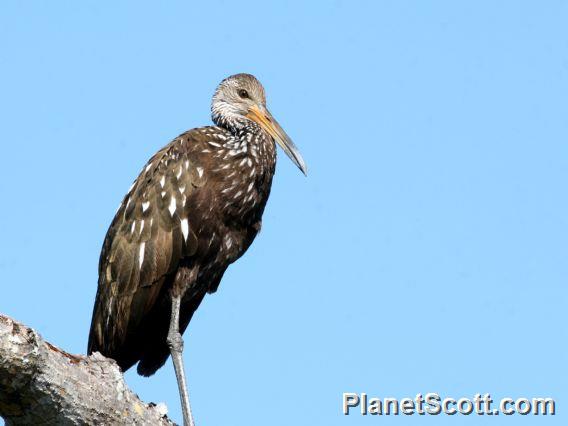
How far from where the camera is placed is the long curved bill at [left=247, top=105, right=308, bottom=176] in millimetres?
8141

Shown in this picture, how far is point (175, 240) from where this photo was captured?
7492 mm

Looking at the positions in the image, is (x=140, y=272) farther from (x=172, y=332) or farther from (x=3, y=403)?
(x=3, y=403)

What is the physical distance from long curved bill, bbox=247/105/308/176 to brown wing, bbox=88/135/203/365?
0.89 metres

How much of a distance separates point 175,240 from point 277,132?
1.47m

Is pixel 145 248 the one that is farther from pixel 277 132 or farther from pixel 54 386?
pixel 54 386

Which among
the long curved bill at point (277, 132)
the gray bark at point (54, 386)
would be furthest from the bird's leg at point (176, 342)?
the gray bark at point (54, 386)

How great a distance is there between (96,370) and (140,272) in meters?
2.65

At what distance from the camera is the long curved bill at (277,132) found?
8141 millimetres

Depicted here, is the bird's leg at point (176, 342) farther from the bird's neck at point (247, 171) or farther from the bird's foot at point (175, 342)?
the bird's neck at point (247, 171)

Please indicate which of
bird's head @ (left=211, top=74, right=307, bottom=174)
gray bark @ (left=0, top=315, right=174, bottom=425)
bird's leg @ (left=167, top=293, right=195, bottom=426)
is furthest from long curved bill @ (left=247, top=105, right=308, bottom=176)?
gray bark @ (left=0, top=315, right=174, bottom=425)

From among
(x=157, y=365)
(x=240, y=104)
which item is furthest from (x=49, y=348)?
(x=240, y=104)

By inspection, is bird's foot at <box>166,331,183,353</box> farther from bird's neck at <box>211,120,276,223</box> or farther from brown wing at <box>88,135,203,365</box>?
bird's neck at <box>211,120,276,223</box>

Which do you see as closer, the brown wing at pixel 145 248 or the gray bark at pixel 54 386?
the gray bark at pixel 54 386

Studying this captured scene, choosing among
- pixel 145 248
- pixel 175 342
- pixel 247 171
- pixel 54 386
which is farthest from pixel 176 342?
pixel 54 386
